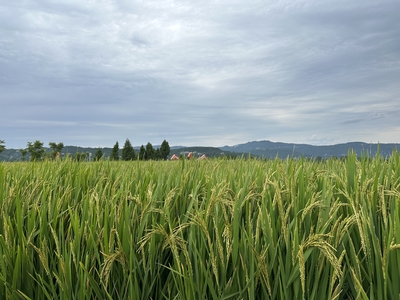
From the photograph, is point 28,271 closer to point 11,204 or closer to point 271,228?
point 11,204

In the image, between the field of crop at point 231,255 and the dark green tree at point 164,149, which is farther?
the dark green tree at point 164,149

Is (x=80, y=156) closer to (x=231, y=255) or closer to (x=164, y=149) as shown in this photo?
(x=231, y=255)

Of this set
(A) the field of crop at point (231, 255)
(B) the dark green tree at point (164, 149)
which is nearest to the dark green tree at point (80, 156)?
(A) the field of crop at point (231, 255)

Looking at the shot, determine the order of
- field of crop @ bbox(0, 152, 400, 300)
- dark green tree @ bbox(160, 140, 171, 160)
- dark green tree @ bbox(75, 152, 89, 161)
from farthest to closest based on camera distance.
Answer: dark green tree @ bbox(160, 140, 171, 160) → dark green tree @ bbox(75, 152, 89, 161) → field of crop @ bbox(0, 152, 400, 300)

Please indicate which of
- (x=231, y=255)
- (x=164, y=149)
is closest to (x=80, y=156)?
(x=231, y=255)

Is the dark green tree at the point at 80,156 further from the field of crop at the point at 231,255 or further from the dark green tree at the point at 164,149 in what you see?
the dark green tree at the point at 164,149

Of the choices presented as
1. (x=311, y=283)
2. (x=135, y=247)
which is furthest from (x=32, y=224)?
(x=311, y=283)

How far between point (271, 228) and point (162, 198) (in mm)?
1002

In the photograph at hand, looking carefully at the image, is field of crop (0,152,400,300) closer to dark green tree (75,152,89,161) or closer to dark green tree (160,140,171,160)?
dark green tree (75,152,89,161)

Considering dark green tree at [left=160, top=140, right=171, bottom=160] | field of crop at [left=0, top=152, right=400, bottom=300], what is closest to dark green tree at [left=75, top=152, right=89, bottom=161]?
field of crop at [left=0, top=152, right=400, bottom=300]

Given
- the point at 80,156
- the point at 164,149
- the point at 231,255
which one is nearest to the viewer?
the point at 231,255

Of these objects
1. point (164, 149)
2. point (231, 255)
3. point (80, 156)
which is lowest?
point (231, 255)

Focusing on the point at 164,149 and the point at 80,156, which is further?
the point at 164,149

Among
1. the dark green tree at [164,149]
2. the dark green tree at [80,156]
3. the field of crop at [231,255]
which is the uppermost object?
the dark green tree at [164,149]
